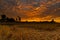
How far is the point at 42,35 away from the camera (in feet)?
52.9

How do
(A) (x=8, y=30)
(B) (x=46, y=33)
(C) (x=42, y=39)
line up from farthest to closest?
(A) (x=8, y=30), (B) (x=46, y=33), (C) (x=42, y=39)

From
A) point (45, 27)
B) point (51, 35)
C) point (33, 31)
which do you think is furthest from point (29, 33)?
point (45, 27)

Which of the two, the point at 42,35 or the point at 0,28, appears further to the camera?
the point at 0,28

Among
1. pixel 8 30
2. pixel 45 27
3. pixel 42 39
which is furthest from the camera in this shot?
pixel 45 27

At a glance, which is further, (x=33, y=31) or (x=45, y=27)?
(x=45, y=27)

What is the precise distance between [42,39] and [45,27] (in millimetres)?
3725

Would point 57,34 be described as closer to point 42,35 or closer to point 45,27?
point 42,35

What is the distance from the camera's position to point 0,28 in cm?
1853

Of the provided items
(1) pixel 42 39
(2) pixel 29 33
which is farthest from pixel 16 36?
(1) pixel 42 39

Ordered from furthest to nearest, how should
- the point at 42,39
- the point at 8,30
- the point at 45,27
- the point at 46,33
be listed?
the point at 45,27 < the point at 8,30 < the point at 46,33 < the point at 42,39

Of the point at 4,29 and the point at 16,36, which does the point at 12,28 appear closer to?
the point at 4,29

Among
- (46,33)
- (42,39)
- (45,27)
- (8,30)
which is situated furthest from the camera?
(45,27)

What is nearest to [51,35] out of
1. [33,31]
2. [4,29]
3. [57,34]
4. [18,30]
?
[57,34]

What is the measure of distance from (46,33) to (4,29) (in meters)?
3.64
